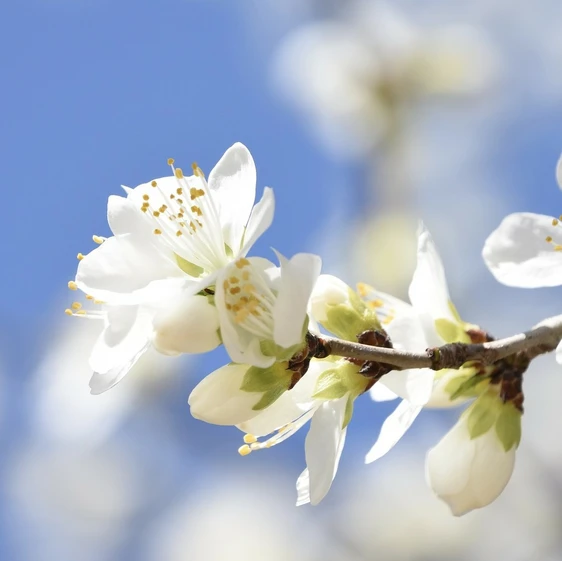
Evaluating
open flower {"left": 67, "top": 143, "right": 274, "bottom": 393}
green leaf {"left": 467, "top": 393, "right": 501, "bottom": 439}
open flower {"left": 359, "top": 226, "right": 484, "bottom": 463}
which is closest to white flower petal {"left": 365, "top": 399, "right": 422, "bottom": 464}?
open flower {"left": 359, "top": 226, "right": 484, "bottom": 463}

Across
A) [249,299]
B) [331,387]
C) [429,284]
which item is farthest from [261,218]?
[429,284]

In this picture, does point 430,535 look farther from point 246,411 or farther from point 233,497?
point 246,411

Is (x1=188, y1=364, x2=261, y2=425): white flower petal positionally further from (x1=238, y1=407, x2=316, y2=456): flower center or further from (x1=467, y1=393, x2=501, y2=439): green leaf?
(x1=467, y1=393, x2=501, y2=439): green leaf

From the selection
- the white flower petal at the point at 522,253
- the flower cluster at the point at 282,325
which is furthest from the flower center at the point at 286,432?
the white flower petal at the point at 522,253

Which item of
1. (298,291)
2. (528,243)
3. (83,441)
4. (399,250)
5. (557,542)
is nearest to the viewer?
(298,291)

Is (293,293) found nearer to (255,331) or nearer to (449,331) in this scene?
(255,331)

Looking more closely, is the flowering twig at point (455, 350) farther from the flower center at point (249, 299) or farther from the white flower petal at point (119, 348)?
the white flower petal at point (119, 348)

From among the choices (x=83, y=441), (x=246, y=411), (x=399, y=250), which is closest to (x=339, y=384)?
(x=246, y=411)
